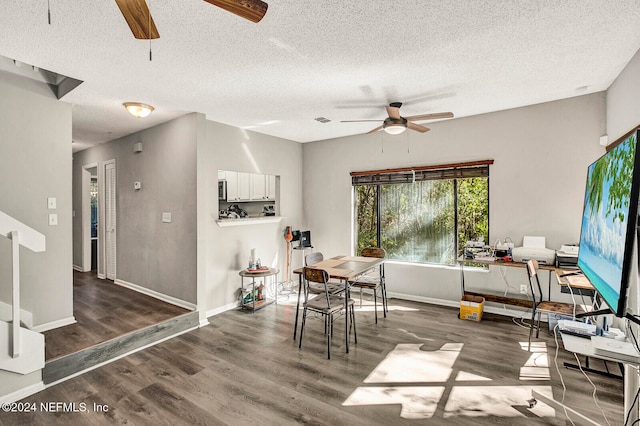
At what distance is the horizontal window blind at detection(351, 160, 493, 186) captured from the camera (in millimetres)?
4328

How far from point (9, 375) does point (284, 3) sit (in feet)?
10.9

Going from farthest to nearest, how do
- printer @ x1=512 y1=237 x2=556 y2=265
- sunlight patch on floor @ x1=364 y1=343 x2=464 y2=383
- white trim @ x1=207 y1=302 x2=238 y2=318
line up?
white trim @ x1=207 y1=302 x2=238 y2=318
printer @ x1=512 y1=237 x2=556 y2=265
sunlight patch on floor @ x1=364 y1=343 x2=464 y2=383

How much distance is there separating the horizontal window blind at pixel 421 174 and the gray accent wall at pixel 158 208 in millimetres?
2635

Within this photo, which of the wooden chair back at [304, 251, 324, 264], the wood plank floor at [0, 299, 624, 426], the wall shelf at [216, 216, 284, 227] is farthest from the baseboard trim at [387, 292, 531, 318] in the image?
the wall shelf at [216, 216, 284, 227]

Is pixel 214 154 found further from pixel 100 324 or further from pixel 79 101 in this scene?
pixel 100 324

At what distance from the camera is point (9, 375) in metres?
2.46

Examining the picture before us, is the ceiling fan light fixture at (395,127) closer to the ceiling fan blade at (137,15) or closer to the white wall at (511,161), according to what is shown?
the white wall at (511,161)

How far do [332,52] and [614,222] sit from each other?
204 cm

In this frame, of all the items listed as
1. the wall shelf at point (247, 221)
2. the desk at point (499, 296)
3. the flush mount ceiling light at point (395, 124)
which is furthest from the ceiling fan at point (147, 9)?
the desk at point (499, 296)

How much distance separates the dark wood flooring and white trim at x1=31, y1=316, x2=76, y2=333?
0.07 metres

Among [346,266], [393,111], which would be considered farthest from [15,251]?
[393,111]

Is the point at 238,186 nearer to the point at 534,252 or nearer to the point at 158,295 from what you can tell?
the point at 158,295

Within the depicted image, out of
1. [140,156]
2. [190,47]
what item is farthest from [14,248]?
[140,156]

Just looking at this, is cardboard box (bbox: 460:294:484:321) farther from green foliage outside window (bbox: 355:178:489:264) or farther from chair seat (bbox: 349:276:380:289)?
chair seat (bbox: 349:276:380:289)
